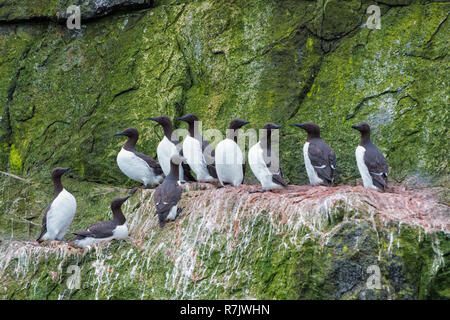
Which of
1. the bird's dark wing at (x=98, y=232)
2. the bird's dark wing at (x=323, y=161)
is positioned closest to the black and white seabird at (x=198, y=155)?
the bird's dark wing at (x=323, y=161)

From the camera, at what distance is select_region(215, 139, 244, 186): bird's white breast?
9117mm

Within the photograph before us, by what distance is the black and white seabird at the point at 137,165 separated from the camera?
959 cm

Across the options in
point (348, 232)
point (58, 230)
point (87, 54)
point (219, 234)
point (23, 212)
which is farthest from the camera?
point (87, 54)

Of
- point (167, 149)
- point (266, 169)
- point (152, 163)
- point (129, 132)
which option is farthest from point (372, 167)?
point (129, 132)

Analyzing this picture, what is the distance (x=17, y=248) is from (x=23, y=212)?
8.11 feet

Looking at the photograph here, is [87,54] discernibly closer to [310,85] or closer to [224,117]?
[224,117]

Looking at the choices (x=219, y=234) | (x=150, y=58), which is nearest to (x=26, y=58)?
(x=150, y=58)

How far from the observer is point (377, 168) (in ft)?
28.6

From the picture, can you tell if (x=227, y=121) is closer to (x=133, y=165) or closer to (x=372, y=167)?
(x=133, y=165)

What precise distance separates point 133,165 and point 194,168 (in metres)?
0.86

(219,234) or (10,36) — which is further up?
(10,36)

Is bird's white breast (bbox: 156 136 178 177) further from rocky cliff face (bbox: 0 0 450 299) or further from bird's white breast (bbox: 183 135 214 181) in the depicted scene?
rocky cliff face (bbox: 0 0 450 299)

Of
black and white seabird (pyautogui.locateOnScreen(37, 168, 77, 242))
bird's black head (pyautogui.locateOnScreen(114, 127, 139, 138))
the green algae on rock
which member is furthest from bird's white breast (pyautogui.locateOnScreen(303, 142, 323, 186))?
black and white seabird (pyautogui.locateOnScreen(37, 168, 77, 242))

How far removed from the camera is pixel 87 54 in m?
11.7
